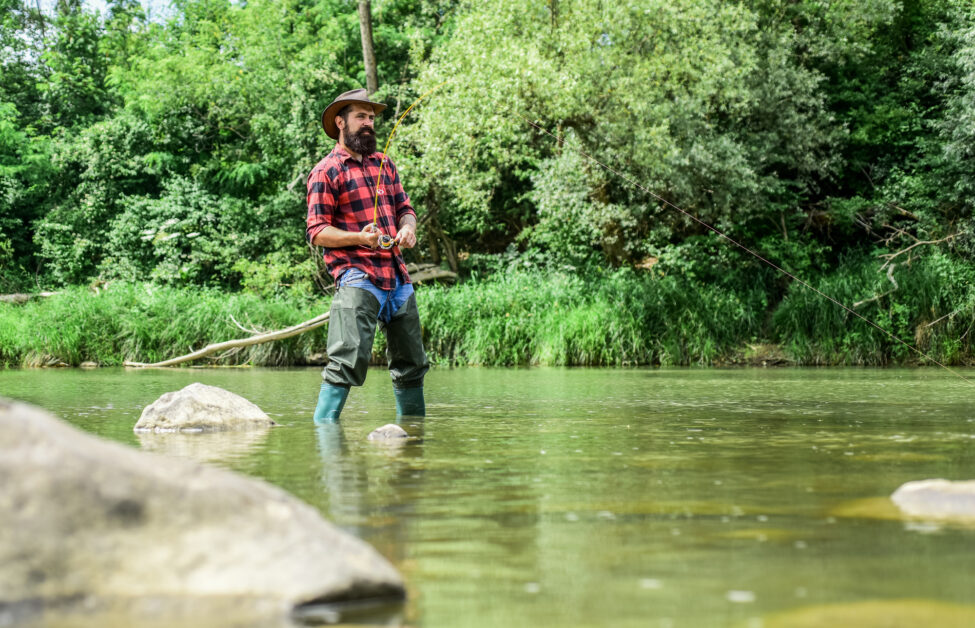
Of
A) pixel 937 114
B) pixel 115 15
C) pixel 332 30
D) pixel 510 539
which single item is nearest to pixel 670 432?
pixel 510 539

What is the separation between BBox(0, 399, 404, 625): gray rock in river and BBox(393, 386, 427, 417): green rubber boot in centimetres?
464

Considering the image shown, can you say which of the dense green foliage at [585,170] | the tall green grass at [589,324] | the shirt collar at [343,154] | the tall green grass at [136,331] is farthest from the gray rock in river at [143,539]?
the tall green grass at [136,331]

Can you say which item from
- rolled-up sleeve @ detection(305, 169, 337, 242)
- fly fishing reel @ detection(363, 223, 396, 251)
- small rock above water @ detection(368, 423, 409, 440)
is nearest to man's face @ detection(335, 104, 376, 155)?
rolled-up sleeve @ detection(305, 169, 337, 242)

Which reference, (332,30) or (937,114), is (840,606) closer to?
(937,114)

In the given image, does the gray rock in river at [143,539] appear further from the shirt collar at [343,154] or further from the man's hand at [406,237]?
the shirt collar at [343,154]

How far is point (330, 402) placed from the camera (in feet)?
21.7

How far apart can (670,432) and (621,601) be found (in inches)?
149

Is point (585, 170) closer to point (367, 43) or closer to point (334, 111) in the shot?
point (367, 43)

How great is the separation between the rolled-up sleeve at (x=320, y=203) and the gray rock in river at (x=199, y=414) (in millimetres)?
1206

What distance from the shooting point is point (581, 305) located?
18422 millimetres

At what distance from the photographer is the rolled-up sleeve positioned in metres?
6.53

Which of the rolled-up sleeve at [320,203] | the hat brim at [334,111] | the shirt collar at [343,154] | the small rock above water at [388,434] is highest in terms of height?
the hat brim at [334,111]

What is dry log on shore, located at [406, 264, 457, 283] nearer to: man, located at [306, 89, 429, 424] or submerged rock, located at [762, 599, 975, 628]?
man, located at [306, 89, 429, 424]

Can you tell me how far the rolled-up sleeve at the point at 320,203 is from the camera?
6.53 meters
